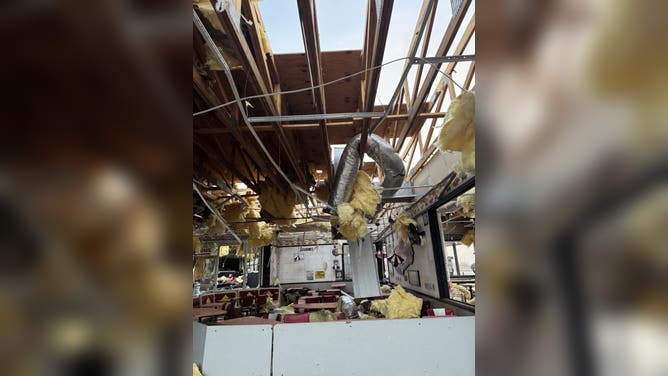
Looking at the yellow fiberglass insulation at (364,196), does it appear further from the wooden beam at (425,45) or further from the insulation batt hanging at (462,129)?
the insulation batt hanging at (462,129)

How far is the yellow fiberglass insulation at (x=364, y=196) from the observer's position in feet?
11.8

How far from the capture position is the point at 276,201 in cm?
457

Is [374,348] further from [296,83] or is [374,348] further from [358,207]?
[296,83]

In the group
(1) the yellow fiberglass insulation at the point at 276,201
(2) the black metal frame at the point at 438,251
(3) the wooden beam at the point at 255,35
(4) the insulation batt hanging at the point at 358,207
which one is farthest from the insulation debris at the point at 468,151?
(1) the yellow fiberglass insulation at the point at 276,201

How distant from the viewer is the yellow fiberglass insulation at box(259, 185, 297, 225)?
14.8 feet

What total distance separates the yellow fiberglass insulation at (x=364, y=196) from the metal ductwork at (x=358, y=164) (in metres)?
0.11

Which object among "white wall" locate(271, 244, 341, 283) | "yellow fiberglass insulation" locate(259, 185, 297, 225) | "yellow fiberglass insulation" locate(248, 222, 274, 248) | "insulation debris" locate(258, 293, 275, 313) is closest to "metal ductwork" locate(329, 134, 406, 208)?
"yellow fiberglass insulation" locate(259, 185, 297, 225)

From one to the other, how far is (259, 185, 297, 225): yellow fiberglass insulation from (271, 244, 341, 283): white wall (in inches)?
296
